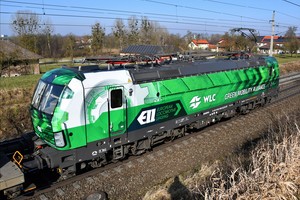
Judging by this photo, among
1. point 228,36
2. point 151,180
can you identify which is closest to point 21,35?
point 228,36

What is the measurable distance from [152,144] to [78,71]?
170 inches

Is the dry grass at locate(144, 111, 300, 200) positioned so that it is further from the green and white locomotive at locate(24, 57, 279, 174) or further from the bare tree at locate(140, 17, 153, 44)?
the bare tree at locate(140, 17, 153, 44)

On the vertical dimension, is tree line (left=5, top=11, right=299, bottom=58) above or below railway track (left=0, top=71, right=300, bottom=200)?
above

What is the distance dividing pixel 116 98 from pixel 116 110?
406 millimetres

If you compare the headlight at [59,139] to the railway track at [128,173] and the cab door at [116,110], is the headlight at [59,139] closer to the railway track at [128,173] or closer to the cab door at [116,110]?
the railway track at [128,173]

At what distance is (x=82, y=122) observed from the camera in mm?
8336

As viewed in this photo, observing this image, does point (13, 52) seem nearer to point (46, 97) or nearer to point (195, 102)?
point (46, 97)

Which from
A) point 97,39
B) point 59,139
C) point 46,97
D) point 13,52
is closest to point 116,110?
point 59,139

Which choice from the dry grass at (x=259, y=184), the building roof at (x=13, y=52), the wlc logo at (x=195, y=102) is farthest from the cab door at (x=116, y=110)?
the building roof at (x=13, y=52)

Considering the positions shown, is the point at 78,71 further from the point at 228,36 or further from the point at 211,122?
the point at 228,36

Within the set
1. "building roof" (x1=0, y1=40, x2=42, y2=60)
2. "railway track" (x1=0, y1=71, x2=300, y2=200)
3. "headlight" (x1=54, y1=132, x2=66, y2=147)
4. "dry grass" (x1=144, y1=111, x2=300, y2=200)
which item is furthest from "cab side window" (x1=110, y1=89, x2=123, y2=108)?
"building roof" (x1=0, y1=40, x2=42, y2=60)

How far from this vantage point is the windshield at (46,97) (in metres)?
8.27

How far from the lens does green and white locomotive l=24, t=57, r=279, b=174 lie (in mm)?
8203

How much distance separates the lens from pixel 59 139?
8062mm
